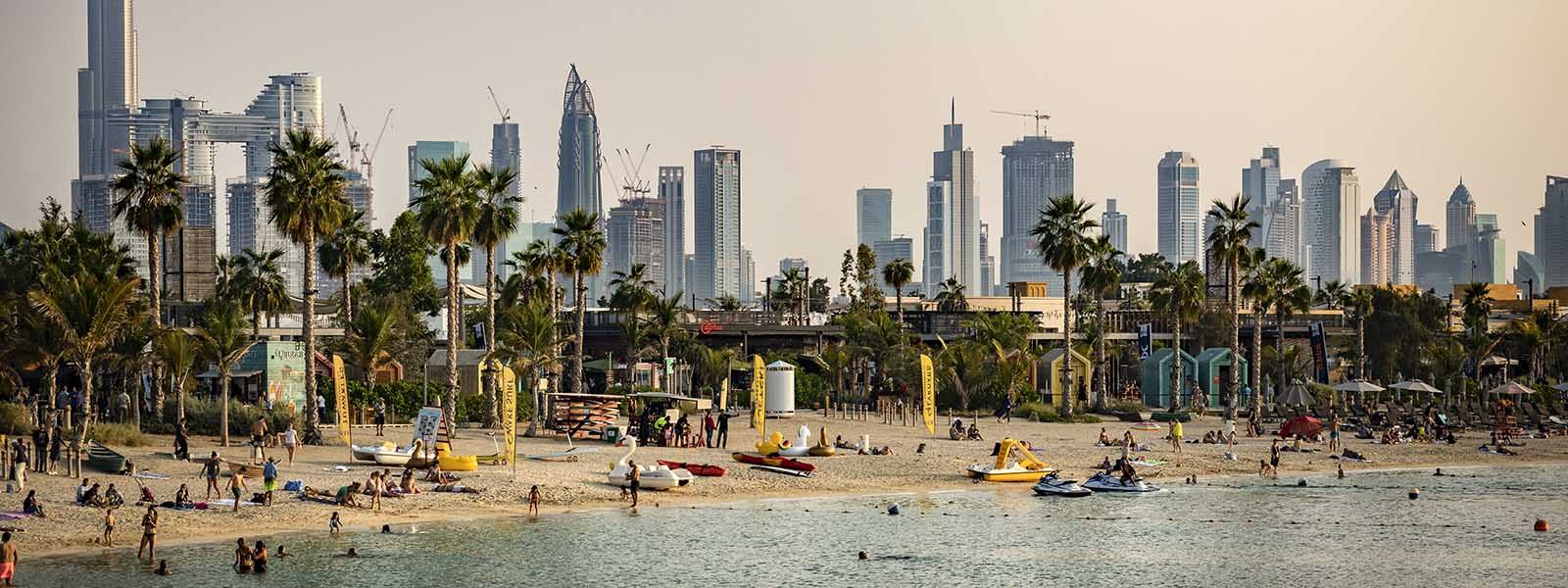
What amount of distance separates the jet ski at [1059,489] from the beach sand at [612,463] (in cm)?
132

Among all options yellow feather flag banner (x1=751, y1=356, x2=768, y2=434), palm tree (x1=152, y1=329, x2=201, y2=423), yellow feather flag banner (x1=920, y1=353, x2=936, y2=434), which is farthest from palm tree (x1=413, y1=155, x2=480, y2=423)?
yellow feather flag banner (x1=920, y1=353, x2=936, y2=434)

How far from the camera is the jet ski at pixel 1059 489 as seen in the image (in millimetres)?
54750

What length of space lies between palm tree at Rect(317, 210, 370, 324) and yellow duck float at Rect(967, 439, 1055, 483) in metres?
32.7

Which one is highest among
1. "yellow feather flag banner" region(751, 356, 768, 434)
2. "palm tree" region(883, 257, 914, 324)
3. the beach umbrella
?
"palm tree" region(883, 257, 914, 324)

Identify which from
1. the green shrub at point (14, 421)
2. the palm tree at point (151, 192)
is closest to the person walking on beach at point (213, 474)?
the green shrub at point (14, 421)

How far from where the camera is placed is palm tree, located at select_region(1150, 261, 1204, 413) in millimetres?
86188

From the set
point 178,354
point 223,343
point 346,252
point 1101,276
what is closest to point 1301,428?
Result: point 1101,276

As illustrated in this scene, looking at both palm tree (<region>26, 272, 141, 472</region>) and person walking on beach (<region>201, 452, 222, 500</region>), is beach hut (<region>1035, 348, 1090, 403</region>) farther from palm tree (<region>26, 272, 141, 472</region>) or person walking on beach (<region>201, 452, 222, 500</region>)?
person walking on beach (<region>201, 452, 222, 500</region>)

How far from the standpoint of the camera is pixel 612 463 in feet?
185

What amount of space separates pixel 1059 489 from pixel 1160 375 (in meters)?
40.0

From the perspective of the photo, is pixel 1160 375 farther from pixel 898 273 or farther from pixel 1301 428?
pixel 898 273

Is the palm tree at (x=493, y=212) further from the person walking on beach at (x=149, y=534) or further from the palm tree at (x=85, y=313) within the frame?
the person walking on beach at (x=149, y=534)

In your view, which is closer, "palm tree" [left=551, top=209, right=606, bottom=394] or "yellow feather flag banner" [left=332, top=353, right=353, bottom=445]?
"yellow feather flag banner" [left=332, top=353, right=353, bottom=445]

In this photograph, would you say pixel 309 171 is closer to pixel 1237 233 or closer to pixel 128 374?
pixel 128 374
